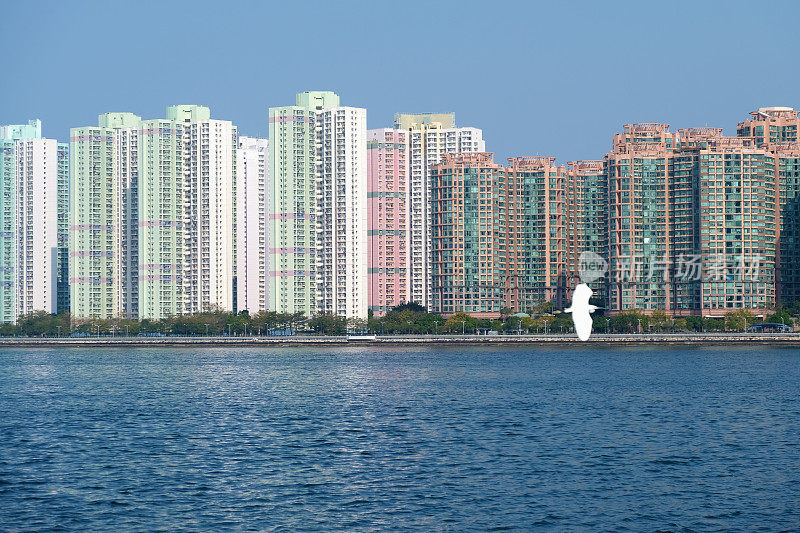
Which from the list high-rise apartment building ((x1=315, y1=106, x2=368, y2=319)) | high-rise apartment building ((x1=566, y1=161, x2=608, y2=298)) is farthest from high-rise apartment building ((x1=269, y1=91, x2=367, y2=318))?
high-rise apartment building ((x1=566, y1=161, x2=608, y2=298))

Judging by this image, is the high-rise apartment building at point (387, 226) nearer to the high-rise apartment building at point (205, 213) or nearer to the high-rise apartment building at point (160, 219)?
the high-rise apartment building at point (205, 213)

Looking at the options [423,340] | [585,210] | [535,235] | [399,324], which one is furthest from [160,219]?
[585,210]

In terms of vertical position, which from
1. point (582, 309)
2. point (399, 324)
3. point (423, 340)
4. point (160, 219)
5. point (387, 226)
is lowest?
point (423, 340)

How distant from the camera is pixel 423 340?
16525 centimetres

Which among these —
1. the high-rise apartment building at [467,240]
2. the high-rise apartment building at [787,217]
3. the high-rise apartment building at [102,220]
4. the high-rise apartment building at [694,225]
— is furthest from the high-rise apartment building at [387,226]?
the high-rise apartment building at [787,217]

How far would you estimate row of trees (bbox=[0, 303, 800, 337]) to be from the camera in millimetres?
162125

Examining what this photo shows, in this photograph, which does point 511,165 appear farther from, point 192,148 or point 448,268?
point 192,148

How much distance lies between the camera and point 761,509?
3550cm

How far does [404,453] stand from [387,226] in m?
145

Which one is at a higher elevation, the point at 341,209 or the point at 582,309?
the point at 341,209

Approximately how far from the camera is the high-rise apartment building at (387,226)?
623 ft

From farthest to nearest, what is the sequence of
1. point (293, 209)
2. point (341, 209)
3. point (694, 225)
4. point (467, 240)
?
point (467, 240) → point (341, 209) → point (293, 209) → point (694, 225)

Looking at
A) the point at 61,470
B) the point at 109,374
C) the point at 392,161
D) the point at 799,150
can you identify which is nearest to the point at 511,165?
the point at 392,161

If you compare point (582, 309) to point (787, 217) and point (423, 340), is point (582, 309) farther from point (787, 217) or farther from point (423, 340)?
point (787, 217)
